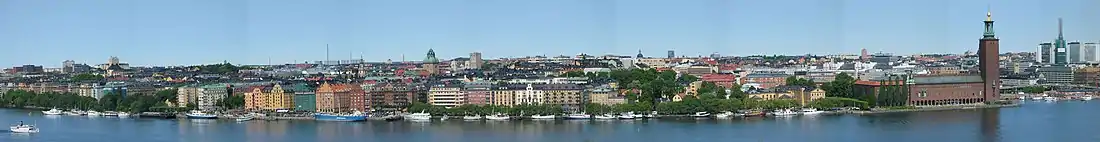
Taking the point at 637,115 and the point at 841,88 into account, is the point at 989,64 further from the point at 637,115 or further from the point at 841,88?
the point at 637,115

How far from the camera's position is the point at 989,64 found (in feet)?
48.9

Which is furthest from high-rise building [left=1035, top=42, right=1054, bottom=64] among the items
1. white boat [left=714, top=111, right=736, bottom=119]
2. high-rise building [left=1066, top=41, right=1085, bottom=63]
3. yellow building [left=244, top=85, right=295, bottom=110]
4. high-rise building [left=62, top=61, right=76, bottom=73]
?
high-rise building [left=62, top=61, right=76, bottom=73]

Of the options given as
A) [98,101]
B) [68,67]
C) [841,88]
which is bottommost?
[98,101]

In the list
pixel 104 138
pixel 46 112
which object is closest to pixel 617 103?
pixel 104 138

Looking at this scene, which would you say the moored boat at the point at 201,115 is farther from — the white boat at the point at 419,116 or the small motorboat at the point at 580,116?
the small motorboat at the point at 580,116

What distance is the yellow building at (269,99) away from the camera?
14.1m

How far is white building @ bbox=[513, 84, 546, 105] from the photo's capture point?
1323 centimetres

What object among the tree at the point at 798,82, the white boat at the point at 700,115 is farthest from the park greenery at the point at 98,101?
the tree at the point at 798,82

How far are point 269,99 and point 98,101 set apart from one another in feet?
7.58

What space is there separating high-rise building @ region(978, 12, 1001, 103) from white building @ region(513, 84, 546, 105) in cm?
447

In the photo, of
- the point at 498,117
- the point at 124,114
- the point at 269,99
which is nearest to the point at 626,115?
the point at 498,117

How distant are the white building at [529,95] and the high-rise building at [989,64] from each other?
4465mm

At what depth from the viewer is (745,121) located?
1160 centimetres

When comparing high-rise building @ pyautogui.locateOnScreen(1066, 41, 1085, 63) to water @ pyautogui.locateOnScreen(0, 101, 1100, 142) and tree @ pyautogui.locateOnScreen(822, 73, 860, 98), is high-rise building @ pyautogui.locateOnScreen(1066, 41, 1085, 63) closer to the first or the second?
tree @ pyautogui.locateOnScreen(822, 73, 860, 98)
